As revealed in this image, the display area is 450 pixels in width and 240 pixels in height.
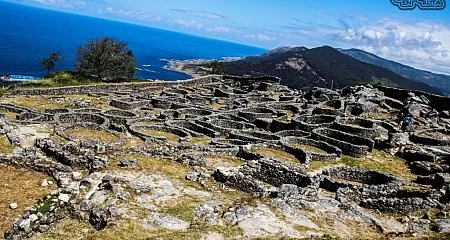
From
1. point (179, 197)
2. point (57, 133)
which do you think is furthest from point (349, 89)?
point (179, 197)

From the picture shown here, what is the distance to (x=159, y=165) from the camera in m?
33.2

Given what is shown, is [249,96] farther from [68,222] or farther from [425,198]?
[68,222]

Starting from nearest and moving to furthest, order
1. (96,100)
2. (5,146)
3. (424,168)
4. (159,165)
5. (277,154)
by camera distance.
Answer: (159,165) → (5,146) → (424,168) → (277,154) → (96,100)

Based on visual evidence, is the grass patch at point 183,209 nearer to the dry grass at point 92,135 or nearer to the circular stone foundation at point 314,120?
the dry grass at point 92,135

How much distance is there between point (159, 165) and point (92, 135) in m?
13.1

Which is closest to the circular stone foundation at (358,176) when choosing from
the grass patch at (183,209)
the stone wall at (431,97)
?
the grass patch at (183,209)

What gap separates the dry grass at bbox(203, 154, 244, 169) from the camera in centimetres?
3644

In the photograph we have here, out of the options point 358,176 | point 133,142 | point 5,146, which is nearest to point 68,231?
point 5,146

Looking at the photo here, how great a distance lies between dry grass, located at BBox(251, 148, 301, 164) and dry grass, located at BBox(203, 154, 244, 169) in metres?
3.47

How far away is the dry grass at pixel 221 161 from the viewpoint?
3644cm

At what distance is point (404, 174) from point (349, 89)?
195ft

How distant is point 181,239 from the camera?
18500 mm

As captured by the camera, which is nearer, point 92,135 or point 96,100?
point 92,135

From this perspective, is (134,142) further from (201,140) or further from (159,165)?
(159,165)
